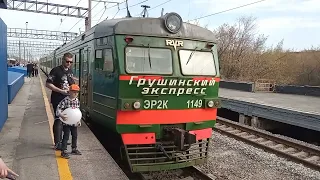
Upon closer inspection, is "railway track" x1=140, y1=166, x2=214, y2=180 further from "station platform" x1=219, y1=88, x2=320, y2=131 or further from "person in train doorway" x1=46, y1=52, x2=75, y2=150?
"station platform" x1=219, y1=88, x2=320, y2=131

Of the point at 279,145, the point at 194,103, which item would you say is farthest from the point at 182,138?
Answer: the point at 279,145

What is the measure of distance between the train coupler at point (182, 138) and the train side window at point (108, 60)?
1592 mm

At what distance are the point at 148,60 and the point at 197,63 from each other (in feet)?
3.40

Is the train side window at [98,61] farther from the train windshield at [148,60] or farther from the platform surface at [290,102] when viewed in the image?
the platform surface at [290,102]

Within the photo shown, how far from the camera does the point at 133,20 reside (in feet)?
19.1

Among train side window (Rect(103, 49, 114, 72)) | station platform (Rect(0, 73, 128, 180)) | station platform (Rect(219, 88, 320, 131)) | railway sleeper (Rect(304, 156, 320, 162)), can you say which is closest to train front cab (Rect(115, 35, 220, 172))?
train side window (Rect(103, 49, 114, 72))

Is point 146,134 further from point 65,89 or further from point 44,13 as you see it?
point 44,13

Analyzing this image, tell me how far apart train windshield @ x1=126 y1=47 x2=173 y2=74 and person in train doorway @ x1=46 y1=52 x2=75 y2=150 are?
1031mm

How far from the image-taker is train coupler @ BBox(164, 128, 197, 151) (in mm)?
5564

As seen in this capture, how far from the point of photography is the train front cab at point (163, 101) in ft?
18.3

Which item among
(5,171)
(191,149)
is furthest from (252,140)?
(5,171)

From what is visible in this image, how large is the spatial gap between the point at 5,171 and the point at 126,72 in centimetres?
334

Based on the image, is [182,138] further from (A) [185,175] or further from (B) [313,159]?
(B) [313,159]

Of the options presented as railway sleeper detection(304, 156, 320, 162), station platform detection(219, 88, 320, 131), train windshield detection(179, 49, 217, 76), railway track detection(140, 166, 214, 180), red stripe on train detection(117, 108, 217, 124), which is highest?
train windshield detection(179, 49, 217, 76)
